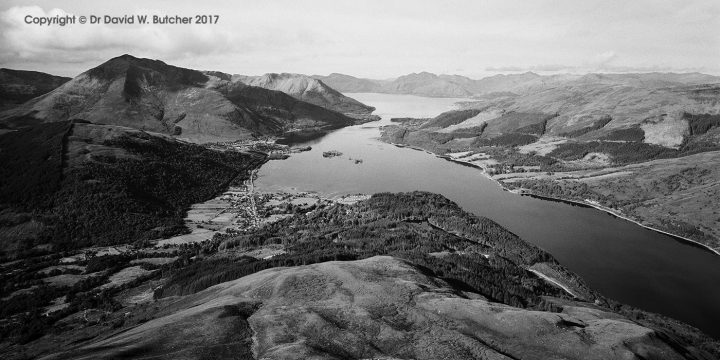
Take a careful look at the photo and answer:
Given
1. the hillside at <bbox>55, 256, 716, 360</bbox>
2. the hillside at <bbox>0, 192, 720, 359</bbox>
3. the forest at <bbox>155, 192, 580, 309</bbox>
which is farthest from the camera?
the forest at <bbox>155, 192, 580, 309</bbox>

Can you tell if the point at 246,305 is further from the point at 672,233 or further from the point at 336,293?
the point at 672,233

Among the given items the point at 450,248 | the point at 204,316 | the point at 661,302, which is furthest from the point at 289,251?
the point at 661,302

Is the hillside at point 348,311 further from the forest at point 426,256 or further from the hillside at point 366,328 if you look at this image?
the forest at point 426,256

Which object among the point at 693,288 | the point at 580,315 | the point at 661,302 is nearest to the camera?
the point at 580,315

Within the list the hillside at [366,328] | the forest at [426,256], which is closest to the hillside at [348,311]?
the hillside at [366,328]

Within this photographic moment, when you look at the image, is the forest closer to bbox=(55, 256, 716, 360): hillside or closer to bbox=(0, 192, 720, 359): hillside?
bbox=(0, 192, 720, 359): hillside

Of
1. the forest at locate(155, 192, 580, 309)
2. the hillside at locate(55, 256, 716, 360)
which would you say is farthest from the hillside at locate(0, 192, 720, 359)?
the forest at locate(155, 192, 580, 309)

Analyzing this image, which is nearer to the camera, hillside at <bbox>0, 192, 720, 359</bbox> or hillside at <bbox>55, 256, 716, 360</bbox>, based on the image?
hillside at <bbox>55, 256, 716, 360</bbox>

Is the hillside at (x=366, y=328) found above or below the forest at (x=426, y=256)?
above
